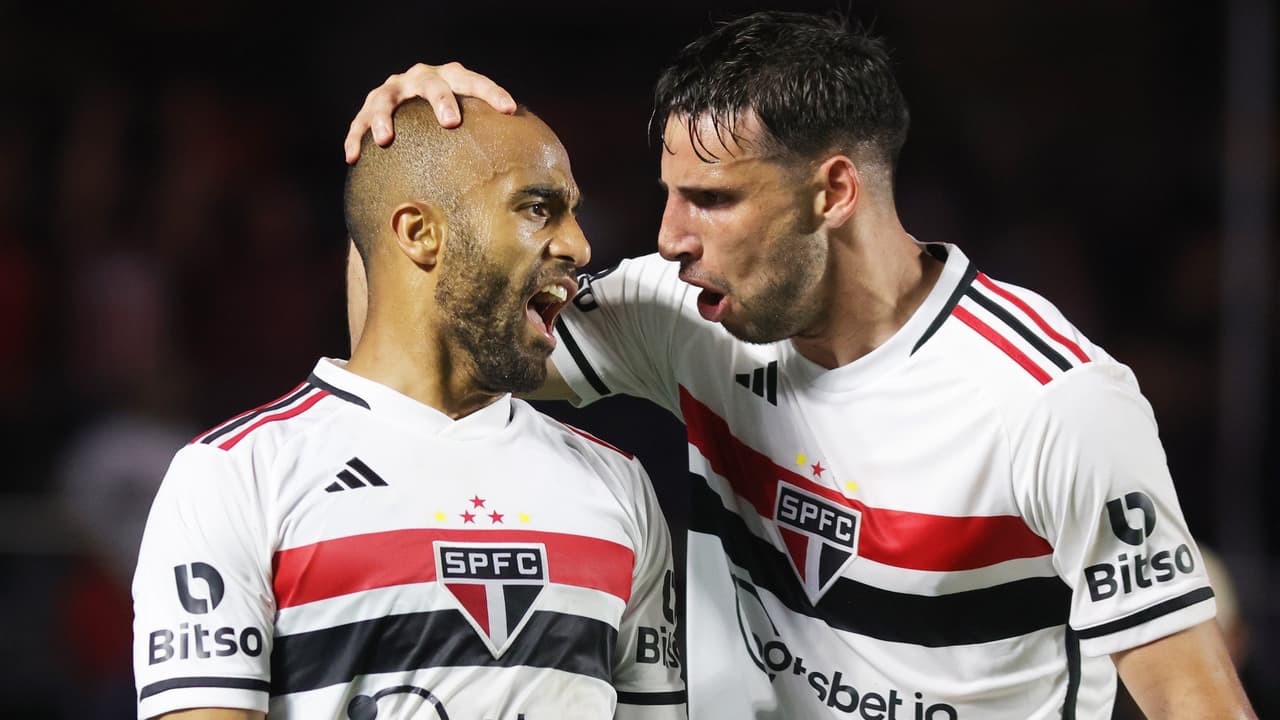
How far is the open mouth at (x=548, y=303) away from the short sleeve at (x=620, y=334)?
408 mm

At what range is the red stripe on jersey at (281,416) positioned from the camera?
1.94m

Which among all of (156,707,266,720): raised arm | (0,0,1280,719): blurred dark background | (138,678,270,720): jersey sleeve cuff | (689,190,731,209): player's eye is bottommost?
(156,707,266,720): raised arm

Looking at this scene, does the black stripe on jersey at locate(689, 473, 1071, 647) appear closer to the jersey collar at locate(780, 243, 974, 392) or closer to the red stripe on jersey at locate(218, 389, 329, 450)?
the jersey collar at locate(780, 243, 974, 392)

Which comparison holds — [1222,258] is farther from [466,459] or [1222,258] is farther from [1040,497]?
[466,459]

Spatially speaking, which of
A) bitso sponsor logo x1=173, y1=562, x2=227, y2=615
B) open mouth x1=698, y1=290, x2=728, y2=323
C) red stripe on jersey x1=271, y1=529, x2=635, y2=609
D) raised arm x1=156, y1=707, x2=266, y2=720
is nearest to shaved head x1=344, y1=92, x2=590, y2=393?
red stripe on jersey x1=271, y1=529, x2=635, y2=609

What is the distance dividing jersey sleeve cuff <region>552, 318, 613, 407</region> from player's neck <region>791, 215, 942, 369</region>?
0.43m

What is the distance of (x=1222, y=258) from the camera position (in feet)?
18.0

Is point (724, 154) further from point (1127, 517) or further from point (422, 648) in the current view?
point (422, 648)

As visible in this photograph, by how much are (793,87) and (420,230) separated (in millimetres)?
714

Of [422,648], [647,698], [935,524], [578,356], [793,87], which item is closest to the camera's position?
[422,648]

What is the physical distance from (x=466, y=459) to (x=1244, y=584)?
3.85 metres

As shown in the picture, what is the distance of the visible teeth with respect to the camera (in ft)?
7.00

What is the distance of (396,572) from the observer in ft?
6.38

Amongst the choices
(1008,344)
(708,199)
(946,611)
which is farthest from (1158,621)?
(708,199)
